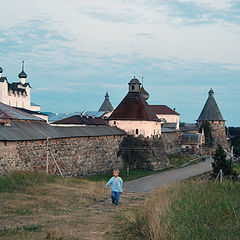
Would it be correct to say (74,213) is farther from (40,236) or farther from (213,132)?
(213,132)

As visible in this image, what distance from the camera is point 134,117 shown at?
30.6 meters

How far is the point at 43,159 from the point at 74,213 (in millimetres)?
10323

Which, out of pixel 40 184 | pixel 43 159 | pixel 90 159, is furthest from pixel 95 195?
pixel 90 159

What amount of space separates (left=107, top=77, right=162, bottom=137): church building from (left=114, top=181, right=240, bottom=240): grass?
888 inches

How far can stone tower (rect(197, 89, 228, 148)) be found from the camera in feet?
184

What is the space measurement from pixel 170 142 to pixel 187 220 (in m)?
37.2

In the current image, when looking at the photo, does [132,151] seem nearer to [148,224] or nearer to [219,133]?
[148,224]

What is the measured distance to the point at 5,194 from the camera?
404 inches

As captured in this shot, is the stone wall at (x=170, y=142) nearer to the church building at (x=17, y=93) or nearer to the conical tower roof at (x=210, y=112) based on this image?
the conical tower roof at (x=210, y=112)

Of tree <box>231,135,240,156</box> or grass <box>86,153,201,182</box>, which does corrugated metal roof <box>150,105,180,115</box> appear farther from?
grass <box>86,153,201,182</box>

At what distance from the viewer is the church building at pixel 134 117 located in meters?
30.4

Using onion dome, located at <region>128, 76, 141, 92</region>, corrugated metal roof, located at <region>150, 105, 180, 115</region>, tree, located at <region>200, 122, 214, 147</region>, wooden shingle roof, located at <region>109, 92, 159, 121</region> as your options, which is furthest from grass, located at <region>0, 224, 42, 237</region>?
corrugated metal roof, located at <region>150, 105, 180, 115</region>

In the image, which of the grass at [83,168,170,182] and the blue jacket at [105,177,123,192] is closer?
the blue jacket at [105,177,123,192]

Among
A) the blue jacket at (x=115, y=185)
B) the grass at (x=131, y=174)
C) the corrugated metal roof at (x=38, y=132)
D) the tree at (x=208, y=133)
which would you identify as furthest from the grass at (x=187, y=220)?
the tree at (x=208, y=133)
